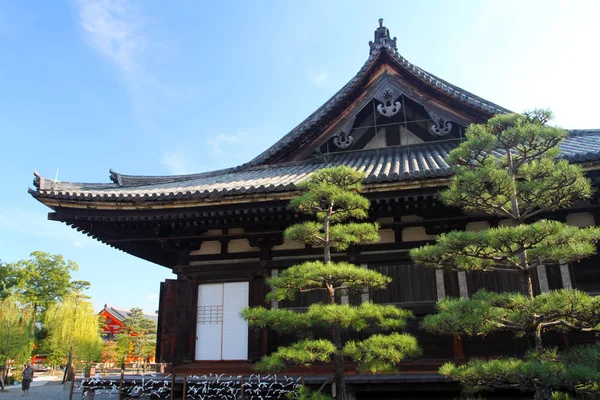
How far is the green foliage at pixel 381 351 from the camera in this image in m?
5.64

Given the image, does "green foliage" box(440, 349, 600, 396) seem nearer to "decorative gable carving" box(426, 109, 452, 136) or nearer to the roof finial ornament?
"decorative gable carving" box(426, 109, 452, 136)

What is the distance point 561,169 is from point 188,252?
7377 millimetres

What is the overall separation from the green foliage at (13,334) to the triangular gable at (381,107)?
80.7 feet

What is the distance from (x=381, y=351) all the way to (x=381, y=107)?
271 inches

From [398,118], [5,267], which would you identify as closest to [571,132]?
[398,118]

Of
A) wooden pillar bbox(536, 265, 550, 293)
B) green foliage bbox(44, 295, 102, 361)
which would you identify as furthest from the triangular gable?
green foliage bbox(44, 295, 102, 361)

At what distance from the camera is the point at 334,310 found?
18.8ft

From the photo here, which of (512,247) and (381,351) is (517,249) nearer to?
(512,247)

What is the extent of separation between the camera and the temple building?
8.02 meters

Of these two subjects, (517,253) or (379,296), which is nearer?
(517,253)

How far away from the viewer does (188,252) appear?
993 cm

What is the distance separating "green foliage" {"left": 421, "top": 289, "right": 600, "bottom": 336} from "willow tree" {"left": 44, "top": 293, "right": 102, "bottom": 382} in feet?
103

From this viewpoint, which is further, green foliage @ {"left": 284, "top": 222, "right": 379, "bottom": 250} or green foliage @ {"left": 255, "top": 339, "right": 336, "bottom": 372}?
green foliage @ {"left": 284, "top": 222, "right": 379, "bottom": 250}

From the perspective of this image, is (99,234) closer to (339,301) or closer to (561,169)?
(339,301)
